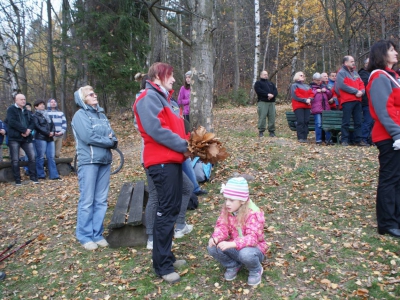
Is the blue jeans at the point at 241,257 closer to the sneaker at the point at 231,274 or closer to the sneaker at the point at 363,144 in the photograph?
the sneaker at the point at 231,274

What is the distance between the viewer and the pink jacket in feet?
11.4

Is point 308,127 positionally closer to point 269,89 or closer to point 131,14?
point 269,89

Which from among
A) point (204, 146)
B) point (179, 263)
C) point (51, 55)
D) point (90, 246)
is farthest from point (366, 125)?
point (51, 55)

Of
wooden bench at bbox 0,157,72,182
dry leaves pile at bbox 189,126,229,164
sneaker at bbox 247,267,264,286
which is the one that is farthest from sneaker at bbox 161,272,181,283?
wooden bench at bbox 0,157,72,182

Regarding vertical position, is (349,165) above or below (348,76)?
below

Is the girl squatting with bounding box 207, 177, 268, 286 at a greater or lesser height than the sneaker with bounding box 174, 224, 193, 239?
greater

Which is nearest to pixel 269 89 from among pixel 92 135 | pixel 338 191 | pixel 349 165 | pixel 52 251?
pixel 349 165

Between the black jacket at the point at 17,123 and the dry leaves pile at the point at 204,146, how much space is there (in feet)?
21.6

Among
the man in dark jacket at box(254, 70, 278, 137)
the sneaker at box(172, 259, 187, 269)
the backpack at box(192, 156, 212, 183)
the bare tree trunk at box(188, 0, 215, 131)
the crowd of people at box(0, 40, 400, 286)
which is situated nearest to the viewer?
the crowd of people at box(0, 40, 400, 286)

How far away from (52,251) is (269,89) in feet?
24.0

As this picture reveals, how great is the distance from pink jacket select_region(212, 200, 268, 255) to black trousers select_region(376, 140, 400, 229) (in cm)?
173

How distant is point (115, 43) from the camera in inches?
673

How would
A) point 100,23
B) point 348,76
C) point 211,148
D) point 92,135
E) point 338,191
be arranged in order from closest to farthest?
point 211,148 → point 92,135 → point 338,191 → point 348,76 → point 100,23

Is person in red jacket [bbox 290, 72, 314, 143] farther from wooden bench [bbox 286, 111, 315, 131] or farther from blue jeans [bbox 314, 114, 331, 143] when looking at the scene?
wooden bench [bbox 286, 111, 315, 131]
